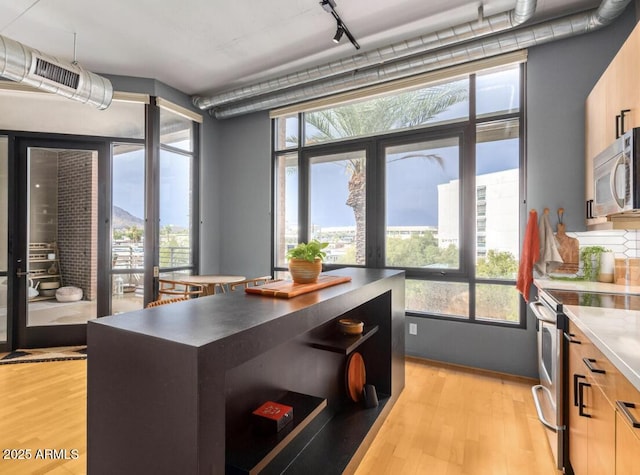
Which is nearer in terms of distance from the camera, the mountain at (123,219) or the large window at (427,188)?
the large window at (427,188)

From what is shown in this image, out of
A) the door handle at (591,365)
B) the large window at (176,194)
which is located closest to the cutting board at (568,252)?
the door handle at (591,365)

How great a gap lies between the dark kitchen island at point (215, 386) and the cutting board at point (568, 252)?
203cm

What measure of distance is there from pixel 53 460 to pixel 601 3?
5.00 metres

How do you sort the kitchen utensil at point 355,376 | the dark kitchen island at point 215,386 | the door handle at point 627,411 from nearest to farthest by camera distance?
the dark kitchen island at point 215,386 → the door handle at point 627,411 → the kitchen utensil at point 355,376

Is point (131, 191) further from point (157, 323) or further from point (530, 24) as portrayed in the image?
point (530, 24)

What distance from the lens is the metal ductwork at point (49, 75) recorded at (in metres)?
2.81

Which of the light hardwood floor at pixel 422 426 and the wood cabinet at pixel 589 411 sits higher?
the wood cabinet at pixel 589 411

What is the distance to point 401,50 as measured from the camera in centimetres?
325

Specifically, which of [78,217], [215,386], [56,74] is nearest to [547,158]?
[215,386]

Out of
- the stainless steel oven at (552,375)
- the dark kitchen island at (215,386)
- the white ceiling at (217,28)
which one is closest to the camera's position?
the dark kitchen island at (215,386)

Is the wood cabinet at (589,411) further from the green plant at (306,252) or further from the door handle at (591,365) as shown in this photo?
the green plant at (306,252)

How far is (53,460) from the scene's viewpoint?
207cm

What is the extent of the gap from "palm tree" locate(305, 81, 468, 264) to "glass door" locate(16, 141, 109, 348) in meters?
2.89

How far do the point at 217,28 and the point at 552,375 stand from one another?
3.88m
